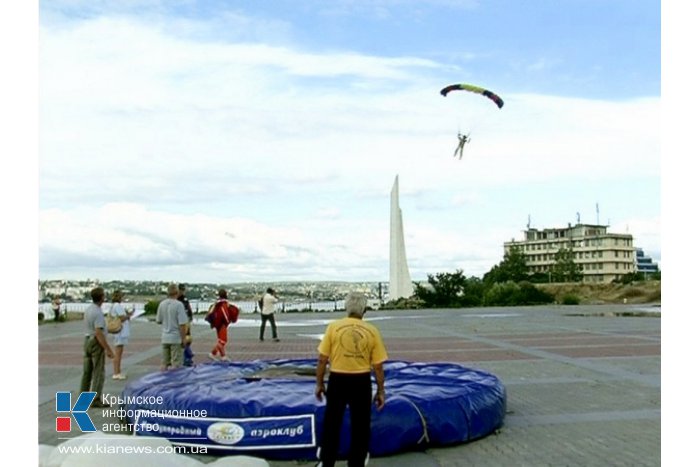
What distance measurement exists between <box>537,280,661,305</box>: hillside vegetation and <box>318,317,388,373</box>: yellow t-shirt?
46609 millimetres

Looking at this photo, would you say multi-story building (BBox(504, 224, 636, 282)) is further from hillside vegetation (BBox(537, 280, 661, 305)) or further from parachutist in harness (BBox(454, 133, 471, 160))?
parachutist in harness (BBox(454, 133, 471, 160))

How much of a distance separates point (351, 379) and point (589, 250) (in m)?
132

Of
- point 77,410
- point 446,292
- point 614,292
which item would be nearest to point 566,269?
point 614,292

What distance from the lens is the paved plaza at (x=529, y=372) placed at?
24.7ft

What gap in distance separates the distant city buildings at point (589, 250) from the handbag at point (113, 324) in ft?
369

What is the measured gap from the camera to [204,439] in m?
7.55

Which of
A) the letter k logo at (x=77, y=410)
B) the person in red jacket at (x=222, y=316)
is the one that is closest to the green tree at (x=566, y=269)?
the person in red jacket at (x=222, y=316)

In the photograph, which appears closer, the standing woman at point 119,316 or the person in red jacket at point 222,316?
the standing woman at point 119,316

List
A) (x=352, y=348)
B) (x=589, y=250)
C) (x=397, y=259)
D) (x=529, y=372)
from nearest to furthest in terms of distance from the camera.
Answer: (x=352, y=348) < (x=529, y=372) < (x=397, y=259) < (x=589, y=250)

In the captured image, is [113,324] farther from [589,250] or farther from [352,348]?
[589,250]

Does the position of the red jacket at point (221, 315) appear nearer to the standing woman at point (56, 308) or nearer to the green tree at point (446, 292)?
the standing woman at point (56, 308)

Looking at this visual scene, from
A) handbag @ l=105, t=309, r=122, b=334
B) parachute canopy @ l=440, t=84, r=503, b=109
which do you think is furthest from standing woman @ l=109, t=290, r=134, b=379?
parachute canopy @ l=440, t=84, r=503, b=109

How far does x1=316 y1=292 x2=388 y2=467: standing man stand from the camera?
252 inches

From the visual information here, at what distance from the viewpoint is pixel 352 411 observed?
646 cm
